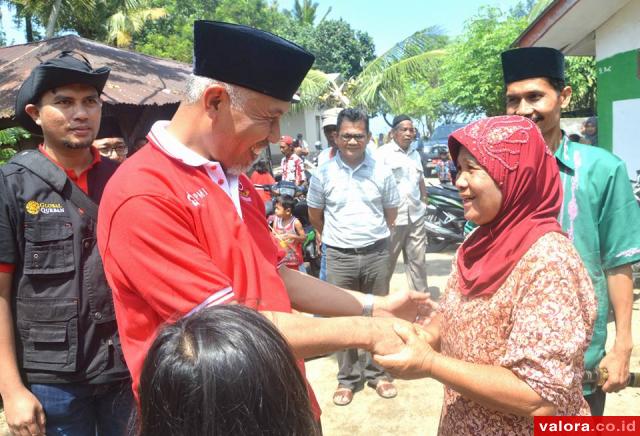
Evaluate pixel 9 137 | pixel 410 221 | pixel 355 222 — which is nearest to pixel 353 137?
pixel 355 222

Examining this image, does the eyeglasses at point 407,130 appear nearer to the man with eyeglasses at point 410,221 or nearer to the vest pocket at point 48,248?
the man with eyeglasses at point 410,221

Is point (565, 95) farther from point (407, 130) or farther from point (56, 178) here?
point (407, 130)

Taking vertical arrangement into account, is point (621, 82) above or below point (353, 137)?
above

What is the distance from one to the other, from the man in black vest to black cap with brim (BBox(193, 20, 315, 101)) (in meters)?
0.80

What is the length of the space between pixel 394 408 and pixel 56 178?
2.92m

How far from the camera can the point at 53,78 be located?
1.99 metres

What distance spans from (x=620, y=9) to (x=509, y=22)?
479 inches

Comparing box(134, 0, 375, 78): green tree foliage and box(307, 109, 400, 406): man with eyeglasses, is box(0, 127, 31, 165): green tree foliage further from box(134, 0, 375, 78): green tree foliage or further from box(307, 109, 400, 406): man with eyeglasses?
box(134, 0, 375, 78): green tree foliage

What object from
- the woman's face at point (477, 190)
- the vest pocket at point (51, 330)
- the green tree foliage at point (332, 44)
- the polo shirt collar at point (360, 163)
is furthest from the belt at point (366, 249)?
the green tree foliage at point (332, 44)

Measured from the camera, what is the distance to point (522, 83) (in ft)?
7.52

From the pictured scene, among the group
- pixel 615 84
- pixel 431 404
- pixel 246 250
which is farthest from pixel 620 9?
pixel 246 250

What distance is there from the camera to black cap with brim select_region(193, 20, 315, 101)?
147cm

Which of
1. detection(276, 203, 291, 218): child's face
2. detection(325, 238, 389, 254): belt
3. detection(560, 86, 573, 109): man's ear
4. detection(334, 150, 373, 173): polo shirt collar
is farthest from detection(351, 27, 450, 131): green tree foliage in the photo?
detection(560, 86, 573, 109): man's ear

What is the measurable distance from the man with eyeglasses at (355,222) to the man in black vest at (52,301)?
7.71ft
